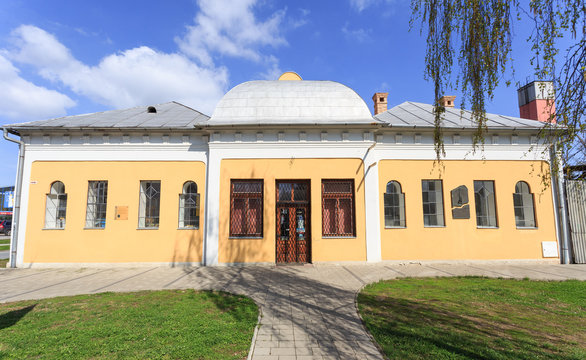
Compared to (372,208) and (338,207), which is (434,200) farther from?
(338,207)

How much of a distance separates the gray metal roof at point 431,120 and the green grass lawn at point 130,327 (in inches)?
337

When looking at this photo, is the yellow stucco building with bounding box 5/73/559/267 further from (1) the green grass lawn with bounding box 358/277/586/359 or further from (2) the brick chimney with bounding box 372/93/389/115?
(2) the brick chimney with bounding box 372/93/389/115

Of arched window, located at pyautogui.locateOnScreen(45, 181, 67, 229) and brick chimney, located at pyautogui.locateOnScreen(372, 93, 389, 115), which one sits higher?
brick chimney, located at pyautogui.locateOnScreen(372, 93, 389, 115)

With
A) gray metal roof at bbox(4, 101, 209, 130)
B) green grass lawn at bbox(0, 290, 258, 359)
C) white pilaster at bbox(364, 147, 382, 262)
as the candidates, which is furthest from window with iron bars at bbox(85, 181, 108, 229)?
white pilaster at bbox(364, 147, 382, 262)

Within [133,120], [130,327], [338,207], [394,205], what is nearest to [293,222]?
[338,207]

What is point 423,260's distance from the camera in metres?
9.98

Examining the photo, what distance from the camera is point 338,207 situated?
10.2 meters

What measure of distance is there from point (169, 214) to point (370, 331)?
834 cm

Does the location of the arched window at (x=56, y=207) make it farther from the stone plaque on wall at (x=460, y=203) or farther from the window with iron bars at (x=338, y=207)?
the stone plaque on wall at (x=460, y=203)

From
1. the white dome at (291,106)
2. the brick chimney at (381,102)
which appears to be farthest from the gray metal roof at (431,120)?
the white dome at (291,106)

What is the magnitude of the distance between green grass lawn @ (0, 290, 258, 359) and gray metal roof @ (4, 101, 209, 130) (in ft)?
20.7

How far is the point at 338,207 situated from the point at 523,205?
7413 mm

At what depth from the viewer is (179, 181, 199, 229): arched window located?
10.3 meters

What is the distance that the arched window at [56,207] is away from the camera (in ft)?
33.6
